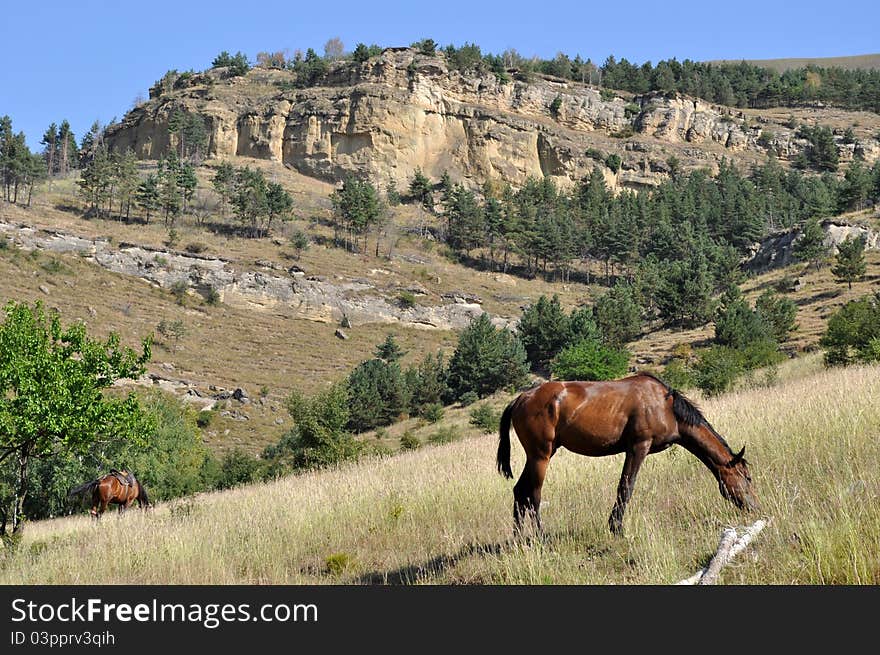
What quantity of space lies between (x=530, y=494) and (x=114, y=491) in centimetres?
1278

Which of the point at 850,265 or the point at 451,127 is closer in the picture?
the point at 850,265

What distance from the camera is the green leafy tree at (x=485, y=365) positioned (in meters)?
62.3

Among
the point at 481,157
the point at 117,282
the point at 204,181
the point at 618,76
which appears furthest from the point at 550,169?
the point at 117,282

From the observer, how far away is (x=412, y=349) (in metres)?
82.6

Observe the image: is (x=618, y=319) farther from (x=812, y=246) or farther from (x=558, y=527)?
(x=558, y=527)

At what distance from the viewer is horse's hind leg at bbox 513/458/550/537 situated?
23.6 feet

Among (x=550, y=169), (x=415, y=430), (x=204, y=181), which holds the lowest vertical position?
(x=415, y=430)

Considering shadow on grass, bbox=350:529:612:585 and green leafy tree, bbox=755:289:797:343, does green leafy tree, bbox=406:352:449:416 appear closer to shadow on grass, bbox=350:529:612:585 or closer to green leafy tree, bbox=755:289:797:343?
green leafy tree, bbox=755:289:797:343

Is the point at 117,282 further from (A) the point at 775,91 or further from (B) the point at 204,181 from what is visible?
(A) the point at 775,91

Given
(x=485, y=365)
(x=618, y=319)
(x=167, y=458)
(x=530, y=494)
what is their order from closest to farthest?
(x=530, y=494) → (x=167, y=458) → (x=485, y=365) → (x=618, y=319)

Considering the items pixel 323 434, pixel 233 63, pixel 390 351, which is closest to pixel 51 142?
pixel 233 63

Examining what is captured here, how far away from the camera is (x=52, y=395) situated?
51.1 ft

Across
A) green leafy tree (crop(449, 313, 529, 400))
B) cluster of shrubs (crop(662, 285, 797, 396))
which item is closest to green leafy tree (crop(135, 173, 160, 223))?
green leafy tree (crop(449, 313, 529, 400))

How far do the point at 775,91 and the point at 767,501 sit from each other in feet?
692
